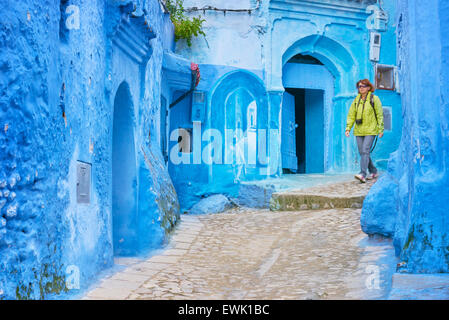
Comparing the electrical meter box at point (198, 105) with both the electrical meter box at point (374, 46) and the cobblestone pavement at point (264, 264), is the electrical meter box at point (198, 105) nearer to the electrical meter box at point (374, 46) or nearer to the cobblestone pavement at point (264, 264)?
the cobblestone pavement at point (264, 264)

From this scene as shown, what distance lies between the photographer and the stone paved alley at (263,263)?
3.96 m

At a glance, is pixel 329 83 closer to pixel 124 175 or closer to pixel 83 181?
pixel 124 175

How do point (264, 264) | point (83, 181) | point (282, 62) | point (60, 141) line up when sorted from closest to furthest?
point (60, 141)
point (83, 181)
point (264, 264)
point (282, 62)

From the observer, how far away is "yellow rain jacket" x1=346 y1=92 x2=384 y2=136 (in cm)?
872

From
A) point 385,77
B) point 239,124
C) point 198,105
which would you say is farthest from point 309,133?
point 198,105

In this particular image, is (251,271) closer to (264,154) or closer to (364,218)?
(364,218)

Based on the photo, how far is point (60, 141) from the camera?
11.7 feet

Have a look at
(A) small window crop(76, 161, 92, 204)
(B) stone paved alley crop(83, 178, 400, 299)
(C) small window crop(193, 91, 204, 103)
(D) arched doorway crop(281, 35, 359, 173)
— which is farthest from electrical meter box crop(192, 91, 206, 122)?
(A) small window crop(76, 161, 92, 204)

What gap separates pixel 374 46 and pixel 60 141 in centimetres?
1010

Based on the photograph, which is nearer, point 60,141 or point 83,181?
point 60,141

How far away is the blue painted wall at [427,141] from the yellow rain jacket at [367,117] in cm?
454

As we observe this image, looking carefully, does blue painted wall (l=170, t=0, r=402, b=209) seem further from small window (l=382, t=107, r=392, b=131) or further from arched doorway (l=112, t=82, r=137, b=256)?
arched doorway (l=112, t=82, r=137, b=256)

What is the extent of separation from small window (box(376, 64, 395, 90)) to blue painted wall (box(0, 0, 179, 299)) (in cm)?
783
